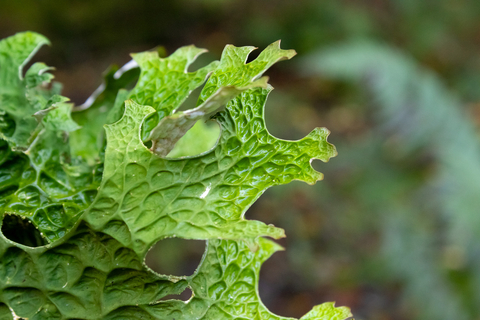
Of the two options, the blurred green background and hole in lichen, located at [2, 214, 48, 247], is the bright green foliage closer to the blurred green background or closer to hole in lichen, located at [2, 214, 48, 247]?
hole in lichen, located at [2, 214, 48, 247]

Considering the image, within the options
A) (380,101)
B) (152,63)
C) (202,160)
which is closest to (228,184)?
(202,160)

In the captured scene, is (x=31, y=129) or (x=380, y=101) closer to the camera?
(x=31, y=129)

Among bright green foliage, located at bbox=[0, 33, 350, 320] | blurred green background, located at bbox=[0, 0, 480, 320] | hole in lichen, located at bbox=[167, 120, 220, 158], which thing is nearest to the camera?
bright green foliage, located at bbox=[0, 33, 350, 320]

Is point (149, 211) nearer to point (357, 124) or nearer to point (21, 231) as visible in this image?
point (21, 231)

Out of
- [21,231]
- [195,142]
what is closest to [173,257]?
[195,142]

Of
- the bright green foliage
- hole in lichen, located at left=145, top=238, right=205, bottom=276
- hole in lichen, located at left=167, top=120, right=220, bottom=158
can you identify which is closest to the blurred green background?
hole in lichen, located at left=145, top=238, right=205, bottom=276

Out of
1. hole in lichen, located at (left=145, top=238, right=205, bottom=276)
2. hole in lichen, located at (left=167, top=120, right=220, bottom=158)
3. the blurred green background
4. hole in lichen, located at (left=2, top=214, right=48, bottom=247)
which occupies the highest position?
the blurred green background

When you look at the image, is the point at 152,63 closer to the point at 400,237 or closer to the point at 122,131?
the point at 122,131
